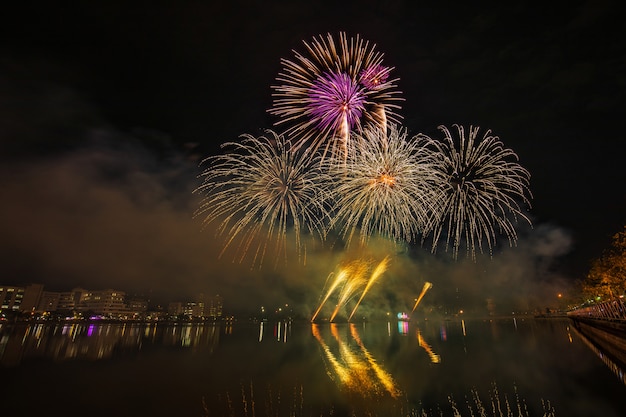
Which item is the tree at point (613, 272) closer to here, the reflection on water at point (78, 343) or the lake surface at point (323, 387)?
the lake surface at point (323, 387)

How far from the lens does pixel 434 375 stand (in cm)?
2334

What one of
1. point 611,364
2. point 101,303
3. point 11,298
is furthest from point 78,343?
point 101,303

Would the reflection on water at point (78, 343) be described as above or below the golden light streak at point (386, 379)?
below

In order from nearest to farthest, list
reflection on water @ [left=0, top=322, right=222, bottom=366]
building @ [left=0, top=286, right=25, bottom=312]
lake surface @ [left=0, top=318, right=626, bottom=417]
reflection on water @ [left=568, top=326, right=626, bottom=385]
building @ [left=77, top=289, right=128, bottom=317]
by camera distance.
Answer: lake surface @ [left=0, top=318, right=626, bottom=417] → reflection on water @ [left=568, top=326, right=626, bottom=385] → reflection on water @ [left=0, top=322, right=222, bottom=366] → building @ [left=0, top=286, right=25, bottom=312] → building @ [left=77, top=289, right=128, bottom=317]

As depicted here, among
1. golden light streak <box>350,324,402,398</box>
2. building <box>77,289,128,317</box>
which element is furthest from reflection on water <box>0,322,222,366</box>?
building <box>77,289,128,317</box>

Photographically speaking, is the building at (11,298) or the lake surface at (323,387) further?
the building at (11,298)

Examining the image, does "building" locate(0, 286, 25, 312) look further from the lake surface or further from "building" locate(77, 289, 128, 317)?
the lake surface

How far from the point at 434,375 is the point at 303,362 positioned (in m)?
13.0

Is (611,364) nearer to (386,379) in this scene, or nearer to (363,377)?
(386,379)

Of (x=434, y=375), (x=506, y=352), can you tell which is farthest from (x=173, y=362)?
(x=506, y=352)

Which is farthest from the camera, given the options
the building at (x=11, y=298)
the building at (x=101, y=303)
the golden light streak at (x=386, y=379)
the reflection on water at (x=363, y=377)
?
the building at (x=101, y=303)

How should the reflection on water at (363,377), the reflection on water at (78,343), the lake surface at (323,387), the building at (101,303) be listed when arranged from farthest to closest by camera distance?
the building at (101,303), the reflection on water at (78,343), the reflection on water at (363,377), the lake surface at (323,387)

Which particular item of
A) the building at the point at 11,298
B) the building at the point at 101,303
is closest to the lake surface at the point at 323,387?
the building at the point at 11,298

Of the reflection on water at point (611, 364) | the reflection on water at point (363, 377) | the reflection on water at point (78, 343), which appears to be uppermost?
the reflection on water at point (611, 364)
